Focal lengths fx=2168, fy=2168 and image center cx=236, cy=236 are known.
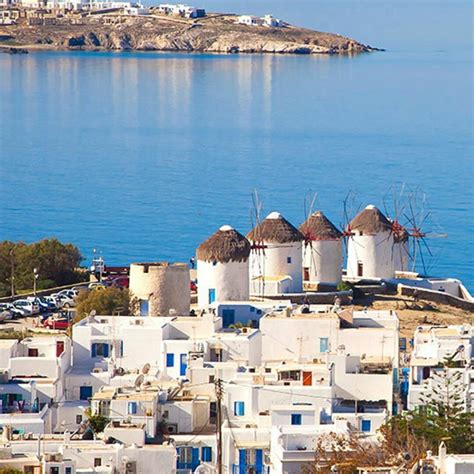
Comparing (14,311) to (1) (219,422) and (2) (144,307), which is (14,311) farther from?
(1) (219,422)

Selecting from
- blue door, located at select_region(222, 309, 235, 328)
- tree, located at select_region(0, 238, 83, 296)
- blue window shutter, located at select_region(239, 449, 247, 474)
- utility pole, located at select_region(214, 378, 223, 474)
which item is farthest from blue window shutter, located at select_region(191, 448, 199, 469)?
tree, located at select_region(0, 238, 83, 296)

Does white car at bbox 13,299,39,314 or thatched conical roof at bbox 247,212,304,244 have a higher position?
thatched conical roof at bbox 247,212,304,244

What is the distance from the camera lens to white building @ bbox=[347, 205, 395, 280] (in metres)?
39.5

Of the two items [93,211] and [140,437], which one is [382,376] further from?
[93,211]

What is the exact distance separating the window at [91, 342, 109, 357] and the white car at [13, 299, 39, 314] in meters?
6.67

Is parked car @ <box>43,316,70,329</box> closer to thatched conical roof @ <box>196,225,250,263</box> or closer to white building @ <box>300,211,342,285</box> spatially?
thatched conical roof @ <box>196,225,250,263</box>

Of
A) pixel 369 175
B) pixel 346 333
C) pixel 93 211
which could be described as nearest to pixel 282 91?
pixel 369 175

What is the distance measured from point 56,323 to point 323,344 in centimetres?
627

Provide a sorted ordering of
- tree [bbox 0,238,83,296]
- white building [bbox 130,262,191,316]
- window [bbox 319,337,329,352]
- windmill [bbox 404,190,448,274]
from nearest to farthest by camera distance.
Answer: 1. window [bbox 319,337,329,352]
2. white building [bbox 130,262,191,316]
3. tree [bbox 0,238,83,296]
4. windmill [bbox 404,190,448,274]

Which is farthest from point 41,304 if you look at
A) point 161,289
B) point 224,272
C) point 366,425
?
point 366,425

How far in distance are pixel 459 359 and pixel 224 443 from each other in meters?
4.54

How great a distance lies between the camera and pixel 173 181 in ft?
242

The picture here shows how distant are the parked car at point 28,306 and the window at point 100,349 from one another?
665cm

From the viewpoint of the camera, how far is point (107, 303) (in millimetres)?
33625
